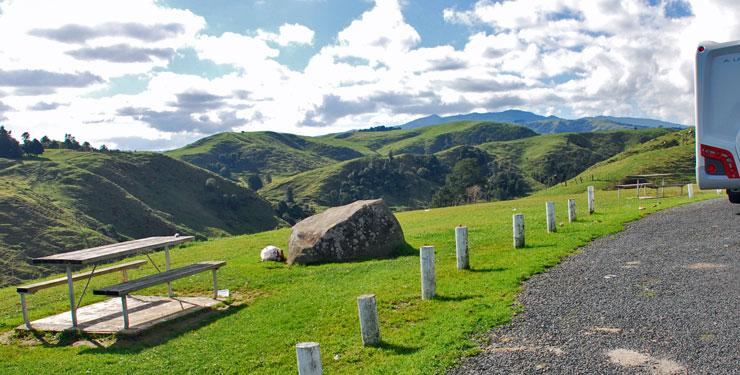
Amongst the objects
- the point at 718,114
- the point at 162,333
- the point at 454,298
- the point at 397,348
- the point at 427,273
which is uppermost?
the point at 718,114

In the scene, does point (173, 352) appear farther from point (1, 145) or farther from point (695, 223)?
point (1, 145)

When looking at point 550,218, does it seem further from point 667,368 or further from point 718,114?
point 667,368

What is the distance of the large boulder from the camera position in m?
17.6

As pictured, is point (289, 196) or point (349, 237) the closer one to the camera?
point (349, 237)

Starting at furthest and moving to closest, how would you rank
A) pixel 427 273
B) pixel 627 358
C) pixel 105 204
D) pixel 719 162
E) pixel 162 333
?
pixel 105 204 < pixel 719 162 < pixel 427 273 < pixel 162 333 < pixel 627 358

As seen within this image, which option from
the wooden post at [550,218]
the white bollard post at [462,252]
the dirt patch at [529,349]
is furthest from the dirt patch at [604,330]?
the wooden post at [550,218]

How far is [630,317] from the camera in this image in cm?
855

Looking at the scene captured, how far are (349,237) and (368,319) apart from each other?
903 centimetres

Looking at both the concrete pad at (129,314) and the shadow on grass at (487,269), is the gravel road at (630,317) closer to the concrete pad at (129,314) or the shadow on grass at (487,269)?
the shadow on grass at (487,269)

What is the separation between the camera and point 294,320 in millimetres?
10922

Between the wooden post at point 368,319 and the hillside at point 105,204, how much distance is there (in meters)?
80.8

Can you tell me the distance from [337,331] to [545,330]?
384 centimetres

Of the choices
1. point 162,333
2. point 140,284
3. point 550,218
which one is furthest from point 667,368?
point 550,218

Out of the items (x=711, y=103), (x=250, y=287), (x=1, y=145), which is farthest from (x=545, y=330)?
(x=1, y=145)
